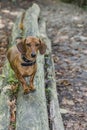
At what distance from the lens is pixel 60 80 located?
21.0ft

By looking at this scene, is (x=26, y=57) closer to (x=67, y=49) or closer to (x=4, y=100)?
(x=4, y=100)

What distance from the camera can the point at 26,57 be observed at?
4.48 meters

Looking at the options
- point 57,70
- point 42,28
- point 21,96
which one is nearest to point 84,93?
point 57,70

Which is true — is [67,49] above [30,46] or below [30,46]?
below

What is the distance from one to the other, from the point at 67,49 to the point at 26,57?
383 centimetres

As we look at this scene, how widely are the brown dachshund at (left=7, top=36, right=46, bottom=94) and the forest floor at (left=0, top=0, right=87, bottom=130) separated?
3.06 feet

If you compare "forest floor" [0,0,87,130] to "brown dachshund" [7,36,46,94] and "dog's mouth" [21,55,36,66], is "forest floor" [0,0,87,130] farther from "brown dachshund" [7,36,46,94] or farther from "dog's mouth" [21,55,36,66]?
"dog's mouth" [21,55,36,66]

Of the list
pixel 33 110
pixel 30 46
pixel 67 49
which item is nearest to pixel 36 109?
pixel 33 110

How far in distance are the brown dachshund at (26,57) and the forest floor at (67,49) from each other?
933 millimetres

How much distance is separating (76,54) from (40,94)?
3.26 metres

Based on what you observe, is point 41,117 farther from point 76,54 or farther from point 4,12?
point 4,12

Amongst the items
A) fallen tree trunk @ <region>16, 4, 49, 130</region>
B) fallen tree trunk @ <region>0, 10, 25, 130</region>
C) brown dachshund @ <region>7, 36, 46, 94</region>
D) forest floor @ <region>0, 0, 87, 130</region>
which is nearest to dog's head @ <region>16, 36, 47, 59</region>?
brown dachshund @ <region>7, 36, 46, 94</region>

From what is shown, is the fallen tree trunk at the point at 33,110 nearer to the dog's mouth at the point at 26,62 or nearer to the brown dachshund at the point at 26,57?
the brown dachshund at the point at 26,57

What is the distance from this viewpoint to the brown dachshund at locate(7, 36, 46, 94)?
4.36 meters
